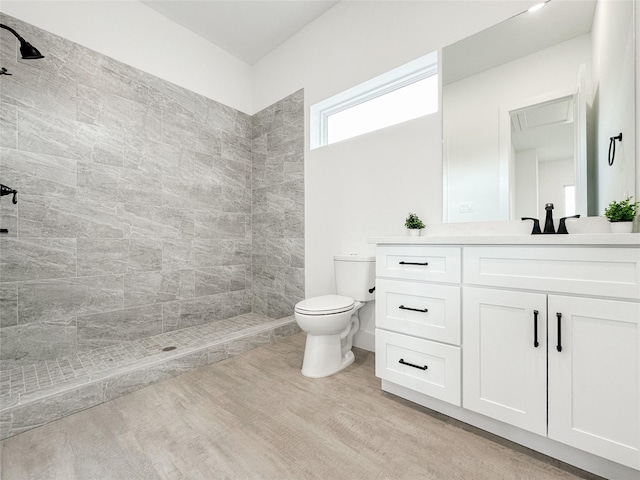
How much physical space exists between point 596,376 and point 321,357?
132 cm

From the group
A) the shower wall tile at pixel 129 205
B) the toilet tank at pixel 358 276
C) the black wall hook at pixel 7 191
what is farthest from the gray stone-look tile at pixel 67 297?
the toilet tank at pixel 358 276

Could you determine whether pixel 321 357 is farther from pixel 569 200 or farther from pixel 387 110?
pixel 387 110

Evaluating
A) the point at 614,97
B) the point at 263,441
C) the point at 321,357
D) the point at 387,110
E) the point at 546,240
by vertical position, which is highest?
the point at 387,110

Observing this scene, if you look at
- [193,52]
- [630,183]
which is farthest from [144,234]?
[630,183]

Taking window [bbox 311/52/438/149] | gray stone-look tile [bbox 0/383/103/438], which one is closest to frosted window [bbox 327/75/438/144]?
window [bbox 311/52/438/149]

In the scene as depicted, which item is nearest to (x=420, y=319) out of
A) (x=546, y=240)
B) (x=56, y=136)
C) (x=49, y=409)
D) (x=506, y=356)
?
(x=506, y=356)

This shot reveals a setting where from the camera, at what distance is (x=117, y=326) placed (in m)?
2.28

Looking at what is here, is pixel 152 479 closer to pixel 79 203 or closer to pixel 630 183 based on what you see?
pixel 79 203

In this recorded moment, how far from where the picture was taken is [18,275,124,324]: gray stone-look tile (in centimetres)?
191

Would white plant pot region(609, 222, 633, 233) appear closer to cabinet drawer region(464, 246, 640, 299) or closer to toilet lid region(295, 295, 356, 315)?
cabinet drawer region(464, 246, 640, 299)

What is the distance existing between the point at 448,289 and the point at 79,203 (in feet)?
8.15

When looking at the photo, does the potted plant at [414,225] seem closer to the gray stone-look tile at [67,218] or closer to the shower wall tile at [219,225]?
the shower wall tile at [219,225]

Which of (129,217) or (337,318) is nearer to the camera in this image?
(337,318)

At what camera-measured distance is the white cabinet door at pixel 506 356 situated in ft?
3.74
